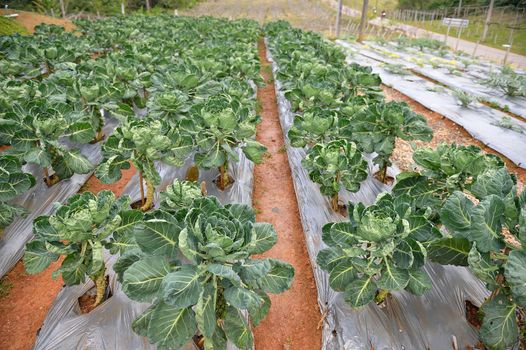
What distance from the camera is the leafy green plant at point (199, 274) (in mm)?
1963

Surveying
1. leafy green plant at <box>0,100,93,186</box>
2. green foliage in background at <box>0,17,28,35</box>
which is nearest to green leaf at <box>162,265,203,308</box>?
leafy green plant at <box>0,100,93,186</box>

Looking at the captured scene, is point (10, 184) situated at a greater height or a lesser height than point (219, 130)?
lesser

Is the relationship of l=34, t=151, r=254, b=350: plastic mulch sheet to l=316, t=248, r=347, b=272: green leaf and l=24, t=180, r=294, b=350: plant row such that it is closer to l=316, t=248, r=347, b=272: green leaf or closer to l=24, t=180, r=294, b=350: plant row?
l=24, t=180, r=294, b=350: plant row

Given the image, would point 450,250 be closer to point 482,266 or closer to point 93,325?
point 482,266

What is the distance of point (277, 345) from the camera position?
2.98m

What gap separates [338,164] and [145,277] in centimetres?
234

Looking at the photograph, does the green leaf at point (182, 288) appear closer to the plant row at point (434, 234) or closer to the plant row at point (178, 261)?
the plant row at point (178, 261)

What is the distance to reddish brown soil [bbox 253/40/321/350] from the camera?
3051 millimetres

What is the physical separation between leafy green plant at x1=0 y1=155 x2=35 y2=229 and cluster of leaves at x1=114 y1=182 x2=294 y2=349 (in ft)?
6.21

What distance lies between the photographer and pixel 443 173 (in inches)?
126

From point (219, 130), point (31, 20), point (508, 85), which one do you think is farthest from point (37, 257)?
point (31, 20)

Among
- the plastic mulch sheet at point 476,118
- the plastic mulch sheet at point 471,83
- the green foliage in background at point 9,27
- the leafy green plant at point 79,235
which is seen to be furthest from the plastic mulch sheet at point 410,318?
the green foliage in background at point 9,27

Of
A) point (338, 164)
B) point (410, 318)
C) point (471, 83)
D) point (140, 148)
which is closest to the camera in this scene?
point (410, 318)

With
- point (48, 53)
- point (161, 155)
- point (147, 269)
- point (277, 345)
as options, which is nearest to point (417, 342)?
point (277, 345)
